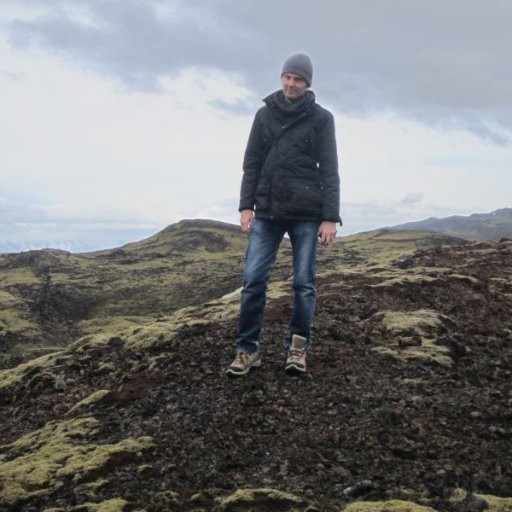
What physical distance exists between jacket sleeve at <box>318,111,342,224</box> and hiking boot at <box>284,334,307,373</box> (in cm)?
247

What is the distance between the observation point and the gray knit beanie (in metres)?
10.2

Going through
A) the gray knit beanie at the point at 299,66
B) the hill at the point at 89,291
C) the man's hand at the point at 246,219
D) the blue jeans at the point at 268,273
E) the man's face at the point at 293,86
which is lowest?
the hill at the point at 89,291

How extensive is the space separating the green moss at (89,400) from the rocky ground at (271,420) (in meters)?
0.05

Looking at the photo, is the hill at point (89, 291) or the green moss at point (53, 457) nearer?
the green moss at point (53, 457)

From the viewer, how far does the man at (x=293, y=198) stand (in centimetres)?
1047

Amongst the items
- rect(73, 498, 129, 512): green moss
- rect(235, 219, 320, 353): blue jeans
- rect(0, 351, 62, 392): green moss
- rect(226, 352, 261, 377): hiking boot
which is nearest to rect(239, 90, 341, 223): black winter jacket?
rect(235, 219, 320, 353): blue jeans

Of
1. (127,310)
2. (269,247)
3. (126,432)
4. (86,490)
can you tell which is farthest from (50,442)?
(127,310)

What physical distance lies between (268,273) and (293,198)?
153 centimetres

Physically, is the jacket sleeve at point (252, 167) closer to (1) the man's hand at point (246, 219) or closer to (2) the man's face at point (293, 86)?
(1) the man's hand at point (246, 219)

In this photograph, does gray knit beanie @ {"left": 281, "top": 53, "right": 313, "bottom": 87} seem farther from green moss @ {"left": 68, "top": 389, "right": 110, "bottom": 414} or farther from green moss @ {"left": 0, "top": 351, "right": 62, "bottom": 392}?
green moss @ {"left": 0, "top": 351, "right": 62, "bottom": 392}

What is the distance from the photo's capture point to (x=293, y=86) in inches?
407

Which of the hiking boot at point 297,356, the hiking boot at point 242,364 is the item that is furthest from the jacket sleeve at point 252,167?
the hiking boot at point 242,364

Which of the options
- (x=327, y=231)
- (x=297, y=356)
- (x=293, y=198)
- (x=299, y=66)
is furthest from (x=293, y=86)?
(x=297, y=356)

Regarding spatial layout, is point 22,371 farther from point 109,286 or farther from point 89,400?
point 109,286
